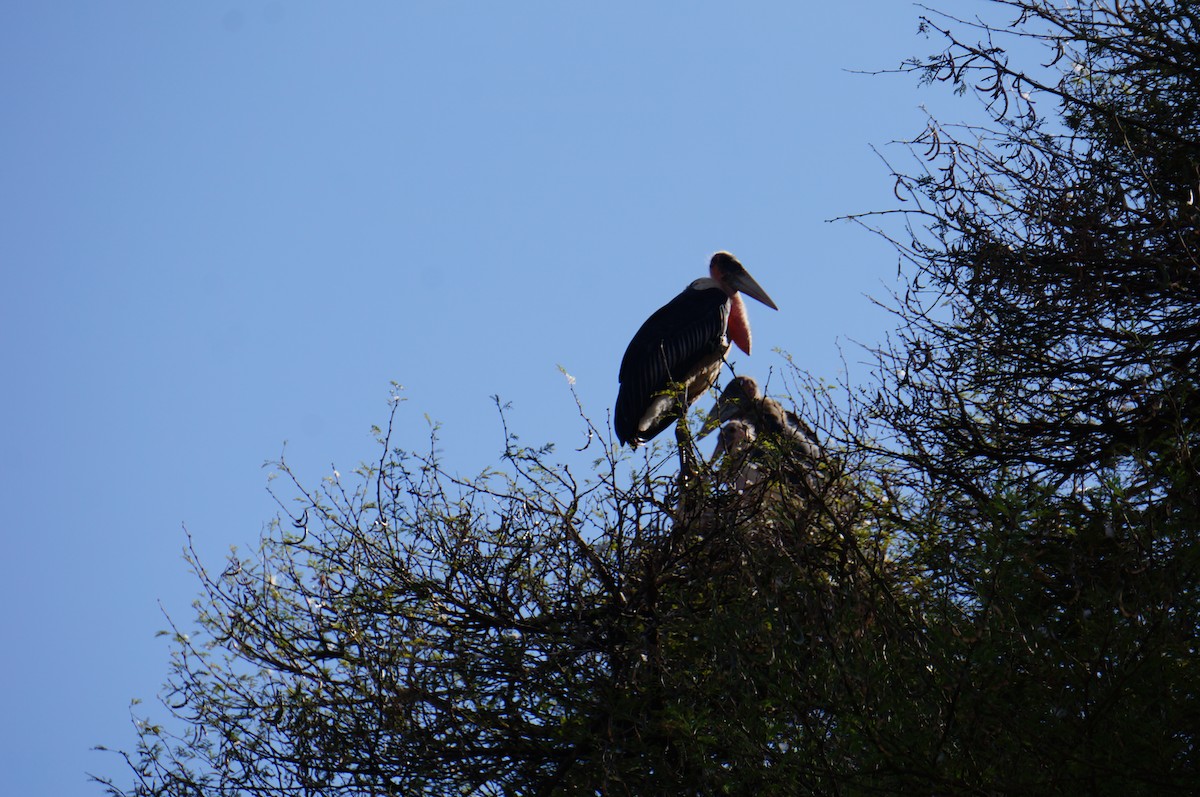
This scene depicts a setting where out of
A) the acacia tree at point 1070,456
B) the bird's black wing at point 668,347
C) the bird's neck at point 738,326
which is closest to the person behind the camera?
the acacia tree at point 1070,456

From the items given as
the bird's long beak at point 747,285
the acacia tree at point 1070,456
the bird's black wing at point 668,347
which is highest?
the bird's long beak at point 747,285

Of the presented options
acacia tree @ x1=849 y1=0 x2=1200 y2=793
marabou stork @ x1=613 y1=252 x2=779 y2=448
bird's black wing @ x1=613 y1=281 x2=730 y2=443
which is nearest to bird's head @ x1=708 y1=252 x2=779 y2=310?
marabou stork @ x1=613 y1=252 x2=779 y2=448

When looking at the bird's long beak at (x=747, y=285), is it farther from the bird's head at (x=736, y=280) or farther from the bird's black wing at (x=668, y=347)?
the bird's black wing at (x=668, y=347)

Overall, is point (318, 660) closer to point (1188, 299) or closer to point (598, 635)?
point (598, 635)

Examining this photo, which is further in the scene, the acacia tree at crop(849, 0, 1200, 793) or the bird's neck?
the bird's neck

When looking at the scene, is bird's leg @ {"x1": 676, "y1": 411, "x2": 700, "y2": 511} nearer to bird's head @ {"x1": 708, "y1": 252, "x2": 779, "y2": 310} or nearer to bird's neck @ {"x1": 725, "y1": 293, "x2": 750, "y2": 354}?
bird's neck @ {"x1": 725, "y1": 293, "x2": 750, "y2": 354}

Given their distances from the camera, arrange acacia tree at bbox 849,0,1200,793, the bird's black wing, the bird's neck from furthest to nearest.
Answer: the bird's neck → the bird's black wing → acacia tree at bbox 849,0,1200,793

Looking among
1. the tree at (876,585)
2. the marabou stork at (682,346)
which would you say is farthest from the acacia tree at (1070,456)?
the marabou stork at (682,346)

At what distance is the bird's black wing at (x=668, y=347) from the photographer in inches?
422

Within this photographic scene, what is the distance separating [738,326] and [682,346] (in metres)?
1.13

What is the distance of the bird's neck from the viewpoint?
477 inches

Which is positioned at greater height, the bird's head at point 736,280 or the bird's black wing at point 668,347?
the bird's head at point 736,280

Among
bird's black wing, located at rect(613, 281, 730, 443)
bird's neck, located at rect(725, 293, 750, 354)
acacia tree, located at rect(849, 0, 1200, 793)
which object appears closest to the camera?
acacia tree, located at rect(849, 0, 1200, 793)

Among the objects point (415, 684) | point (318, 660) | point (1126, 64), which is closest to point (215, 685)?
point (318, 660)
